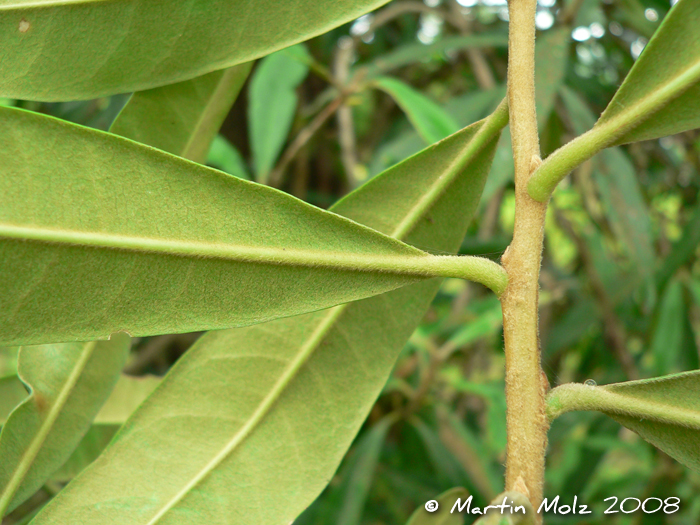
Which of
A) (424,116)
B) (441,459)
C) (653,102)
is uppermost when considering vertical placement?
(424,116)

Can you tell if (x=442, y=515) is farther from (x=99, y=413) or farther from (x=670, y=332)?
(x=670, y=332)

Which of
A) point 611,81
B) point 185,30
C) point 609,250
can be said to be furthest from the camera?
point 609,250

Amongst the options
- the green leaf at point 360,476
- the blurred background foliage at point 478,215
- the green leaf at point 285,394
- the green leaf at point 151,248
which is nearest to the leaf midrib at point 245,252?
the green leaf at point 151,248

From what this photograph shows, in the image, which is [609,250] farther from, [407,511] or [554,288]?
[407,511]

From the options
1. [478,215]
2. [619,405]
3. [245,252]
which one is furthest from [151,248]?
[478,215]

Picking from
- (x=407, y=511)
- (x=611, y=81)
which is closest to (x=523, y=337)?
(x=407, y=511)

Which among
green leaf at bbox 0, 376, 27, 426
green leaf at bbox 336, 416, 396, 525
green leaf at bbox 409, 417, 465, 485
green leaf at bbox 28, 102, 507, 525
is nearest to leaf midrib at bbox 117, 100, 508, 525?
green leaf at bbox 28, 102, 507, 525

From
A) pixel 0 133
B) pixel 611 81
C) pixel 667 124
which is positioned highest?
pixel 611 81

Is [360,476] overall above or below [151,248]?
above
